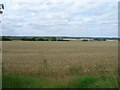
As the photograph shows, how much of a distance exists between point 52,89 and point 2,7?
11.3 feet

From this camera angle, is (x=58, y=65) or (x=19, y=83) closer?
(x=19, y=83)

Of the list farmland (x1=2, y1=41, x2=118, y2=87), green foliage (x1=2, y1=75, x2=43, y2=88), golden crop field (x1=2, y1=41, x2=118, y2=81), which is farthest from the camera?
golden crop field (x1=2, y1=41, x2=118, y2=81)

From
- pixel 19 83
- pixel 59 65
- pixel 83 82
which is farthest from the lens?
pixel 59 65

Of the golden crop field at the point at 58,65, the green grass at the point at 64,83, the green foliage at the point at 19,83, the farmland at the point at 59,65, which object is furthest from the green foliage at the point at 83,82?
the golden crop field at the point at 58,65

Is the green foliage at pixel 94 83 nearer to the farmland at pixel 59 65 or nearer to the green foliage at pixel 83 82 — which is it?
the green foliage at pixel 83 82

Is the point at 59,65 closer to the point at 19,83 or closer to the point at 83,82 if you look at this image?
the point at 83,82

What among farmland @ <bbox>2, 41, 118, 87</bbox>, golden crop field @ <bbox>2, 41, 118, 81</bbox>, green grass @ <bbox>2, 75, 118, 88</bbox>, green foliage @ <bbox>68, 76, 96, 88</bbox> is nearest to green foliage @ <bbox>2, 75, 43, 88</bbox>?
green grass @ <bbox>2, 75, 118, 88</bbox>

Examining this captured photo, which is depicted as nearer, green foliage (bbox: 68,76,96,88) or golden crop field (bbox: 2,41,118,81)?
green foliage (bbox: 68,76,96,88)

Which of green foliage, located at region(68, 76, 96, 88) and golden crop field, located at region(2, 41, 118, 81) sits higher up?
green foliage, located at region(68, 76, 96, 88)

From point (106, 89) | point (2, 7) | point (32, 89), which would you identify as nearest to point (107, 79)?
point (106, 89)

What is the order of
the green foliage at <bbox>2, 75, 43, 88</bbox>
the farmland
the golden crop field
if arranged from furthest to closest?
1. the golden crop field
2. the farmland
3. the green foliage at <bbox>2, 75, 43, 88</bbox>

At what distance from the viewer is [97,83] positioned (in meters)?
7.31

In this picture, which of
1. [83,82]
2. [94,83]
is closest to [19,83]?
[83,82]

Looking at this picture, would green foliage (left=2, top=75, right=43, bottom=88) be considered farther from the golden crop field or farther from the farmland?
the golden crop field
